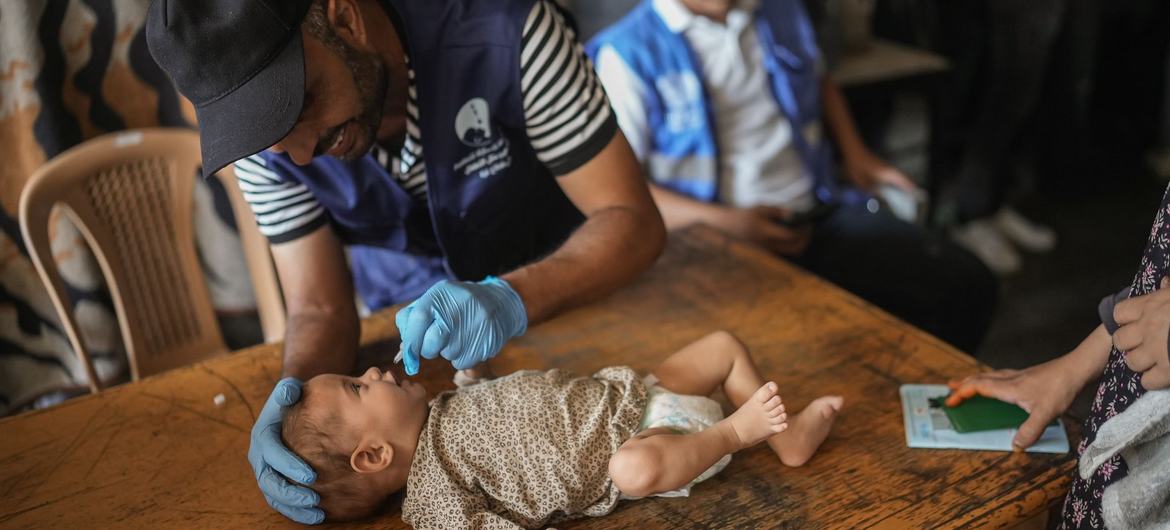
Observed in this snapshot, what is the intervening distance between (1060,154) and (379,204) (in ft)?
10.6

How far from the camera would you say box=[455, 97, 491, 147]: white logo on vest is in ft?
4.92

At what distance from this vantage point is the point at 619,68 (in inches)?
81.7

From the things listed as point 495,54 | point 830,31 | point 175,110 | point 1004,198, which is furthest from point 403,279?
point 1004,198

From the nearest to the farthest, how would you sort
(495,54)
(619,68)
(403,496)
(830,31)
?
1. (403,496)
2. (495,54)
3. (619,68)
4. (830,31)

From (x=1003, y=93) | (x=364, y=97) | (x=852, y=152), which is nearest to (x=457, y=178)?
(x=364, y=97)

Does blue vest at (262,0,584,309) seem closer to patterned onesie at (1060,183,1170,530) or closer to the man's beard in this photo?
the man's beard

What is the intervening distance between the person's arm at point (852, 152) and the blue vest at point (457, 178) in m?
1.08

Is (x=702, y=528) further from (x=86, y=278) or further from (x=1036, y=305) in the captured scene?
(x=1036, y=305)

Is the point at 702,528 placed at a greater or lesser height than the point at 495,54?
lesser

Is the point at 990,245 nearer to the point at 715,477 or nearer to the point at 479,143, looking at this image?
the point at 479,143

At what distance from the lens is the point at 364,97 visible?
1359 millimetres

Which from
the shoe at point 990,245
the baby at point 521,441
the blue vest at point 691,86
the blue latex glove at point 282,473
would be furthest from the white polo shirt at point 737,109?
the shoe at point 990,245

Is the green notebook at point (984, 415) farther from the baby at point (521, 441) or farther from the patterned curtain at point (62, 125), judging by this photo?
the patterned curtain at point (62, 125)

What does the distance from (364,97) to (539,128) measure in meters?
0.30
